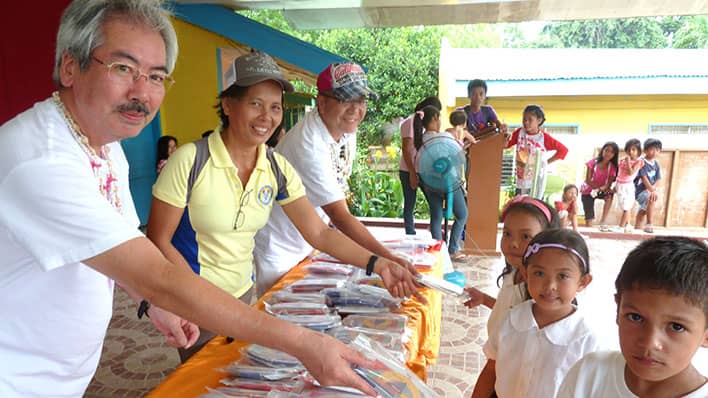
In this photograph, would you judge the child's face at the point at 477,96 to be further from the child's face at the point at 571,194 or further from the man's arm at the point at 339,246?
the man's arm at the point at 339,246

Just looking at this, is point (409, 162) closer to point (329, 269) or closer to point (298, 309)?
point (329, 269)

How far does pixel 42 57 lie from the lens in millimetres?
4176

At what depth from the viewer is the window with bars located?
9.70m

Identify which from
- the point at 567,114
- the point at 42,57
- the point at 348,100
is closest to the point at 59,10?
the point at 42,57

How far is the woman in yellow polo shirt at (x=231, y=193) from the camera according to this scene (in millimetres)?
1466

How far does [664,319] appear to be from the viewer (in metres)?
0.91

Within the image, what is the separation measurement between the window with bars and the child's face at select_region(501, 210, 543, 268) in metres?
10.2

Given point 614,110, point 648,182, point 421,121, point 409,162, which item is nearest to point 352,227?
point 421,121

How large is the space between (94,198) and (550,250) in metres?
1.26

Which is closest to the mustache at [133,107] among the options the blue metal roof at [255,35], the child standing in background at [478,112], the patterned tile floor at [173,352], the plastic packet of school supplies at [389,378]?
the plastic packet of school supplies at [389,378]

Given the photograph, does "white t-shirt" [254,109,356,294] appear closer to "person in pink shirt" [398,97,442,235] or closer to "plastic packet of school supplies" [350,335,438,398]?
"plastic packet of school supplies" [350,335,438,398]

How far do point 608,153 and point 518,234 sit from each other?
5699 mm

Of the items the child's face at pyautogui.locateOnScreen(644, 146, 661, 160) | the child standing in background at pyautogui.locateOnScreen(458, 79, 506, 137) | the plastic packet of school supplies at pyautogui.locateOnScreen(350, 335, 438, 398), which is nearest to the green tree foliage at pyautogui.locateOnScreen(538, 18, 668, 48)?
the child's face at pyautogui.locateOnScreen(644, 146, 661, 160)

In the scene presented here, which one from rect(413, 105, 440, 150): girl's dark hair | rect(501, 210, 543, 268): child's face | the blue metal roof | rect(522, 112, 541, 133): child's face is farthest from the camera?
the blue metal roof
